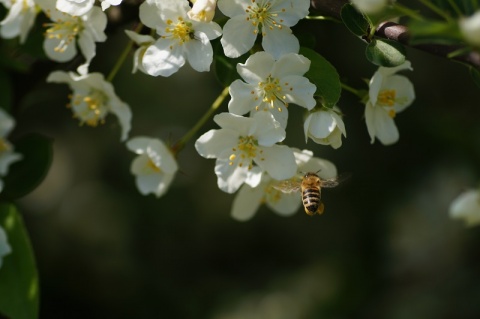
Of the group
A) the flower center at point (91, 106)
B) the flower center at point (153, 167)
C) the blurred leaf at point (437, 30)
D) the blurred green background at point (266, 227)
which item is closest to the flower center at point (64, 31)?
the flower center at point (91, 106)

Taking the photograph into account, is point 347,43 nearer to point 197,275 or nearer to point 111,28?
point 197,275

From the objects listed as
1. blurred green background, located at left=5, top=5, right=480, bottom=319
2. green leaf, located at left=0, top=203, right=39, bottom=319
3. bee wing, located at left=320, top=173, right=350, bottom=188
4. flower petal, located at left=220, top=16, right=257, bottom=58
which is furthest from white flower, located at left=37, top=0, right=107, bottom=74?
blurred green background, located at left=5, top=5, right=480, bottom=319

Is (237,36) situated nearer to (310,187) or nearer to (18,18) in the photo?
(310,187)

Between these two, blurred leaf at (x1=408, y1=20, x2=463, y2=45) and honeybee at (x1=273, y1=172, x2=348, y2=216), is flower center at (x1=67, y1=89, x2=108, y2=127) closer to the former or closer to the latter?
honeybee at (x1=273, y1=172, x2=348, y2=216)

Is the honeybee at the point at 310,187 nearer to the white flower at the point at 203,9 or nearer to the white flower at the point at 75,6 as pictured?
the white flower at the point at 203,9

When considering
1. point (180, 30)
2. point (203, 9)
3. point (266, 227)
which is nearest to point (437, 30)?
point (203, 9)

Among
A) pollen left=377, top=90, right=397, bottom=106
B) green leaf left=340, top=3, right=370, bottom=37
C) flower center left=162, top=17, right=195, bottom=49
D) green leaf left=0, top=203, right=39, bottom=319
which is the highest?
green leaf left=340, top=3, right=370, bottom=37

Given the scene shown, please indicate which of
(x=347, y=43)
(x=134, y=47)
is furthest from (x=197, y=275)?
(x=134, y=47)
